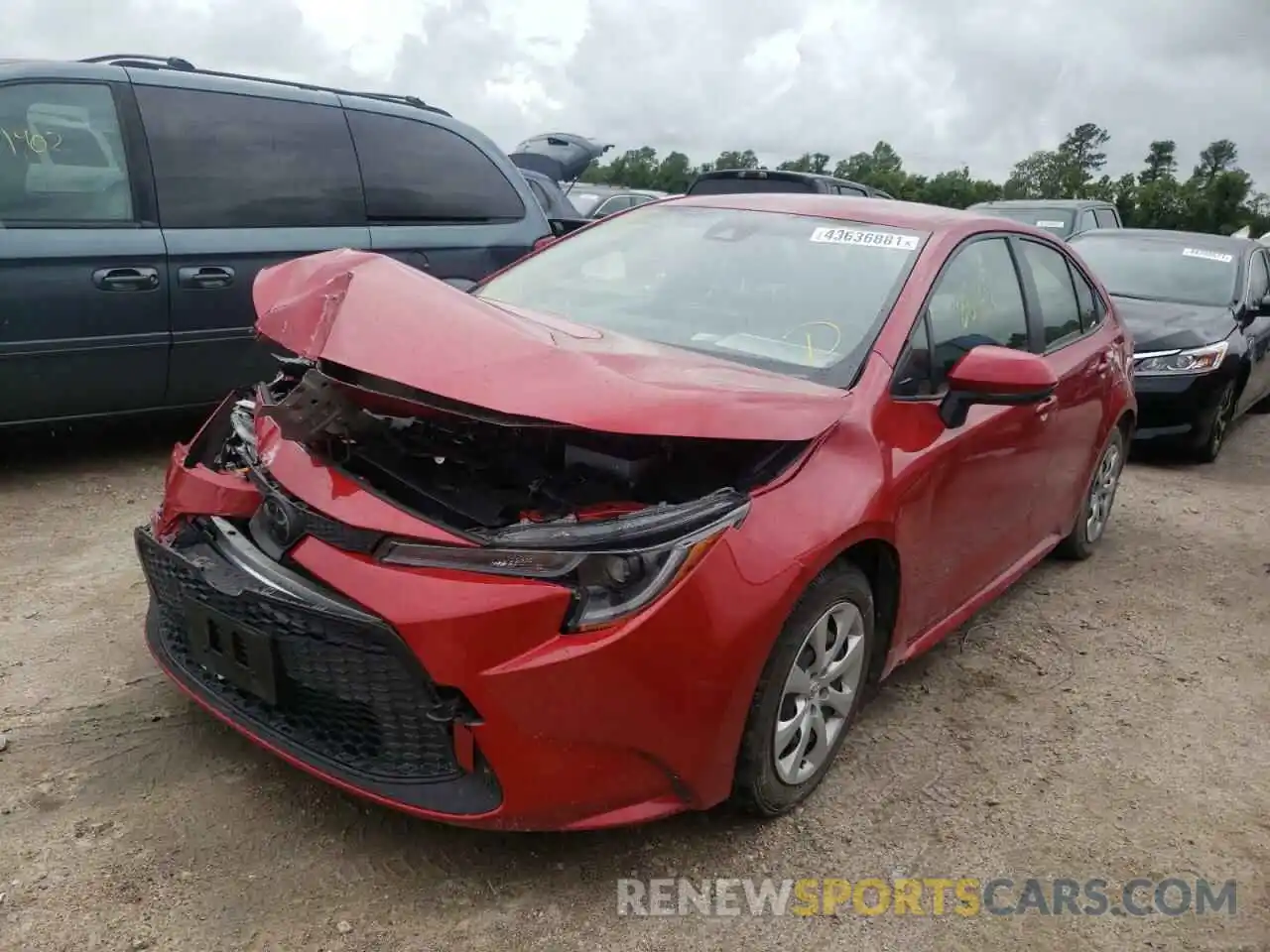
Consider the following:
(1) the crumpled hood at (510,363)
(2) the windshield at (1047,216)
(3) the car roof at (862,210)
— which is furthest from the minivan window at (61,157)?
(2) the windshield at (1047,216)

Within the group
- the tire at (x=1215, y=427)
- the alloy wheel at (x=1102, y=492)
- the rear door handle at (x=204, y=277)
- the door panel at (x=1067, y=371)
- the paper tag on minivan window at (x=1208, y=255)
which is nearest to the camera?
the door panel at (x=1067, y=371)

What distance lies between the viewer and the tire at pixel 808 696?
2422 millimetres

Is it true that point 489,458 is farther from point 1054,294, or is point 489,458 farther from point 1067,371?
point 1054,294

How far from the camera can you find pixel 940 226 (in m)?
3.38

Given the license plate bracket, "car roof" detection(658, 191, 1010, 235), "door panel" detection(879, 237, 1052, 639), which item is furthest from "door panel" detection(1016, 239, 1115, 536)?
the license plate bracket

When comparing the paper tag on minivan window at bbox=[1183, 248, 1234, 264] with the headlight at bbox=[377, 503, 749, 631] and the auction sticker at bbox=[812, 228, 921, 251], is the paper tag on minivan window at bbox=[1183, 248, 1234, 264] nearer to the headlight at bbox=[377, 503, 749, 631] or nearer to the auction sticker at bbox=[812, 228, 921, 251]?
the auction sticker at bbox=[812, 228, 921, 251]

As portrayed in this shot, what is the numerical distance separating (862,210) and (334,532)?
210cm

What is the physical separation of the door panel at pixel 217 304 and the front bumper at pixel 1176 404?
510 centimetres

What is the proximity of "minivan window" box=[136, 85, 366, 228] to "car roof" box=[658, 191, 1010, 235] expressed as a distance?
2157mm

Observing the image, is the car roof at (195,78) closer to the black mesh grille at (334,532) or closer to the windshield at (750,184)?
the black mesh grille at (334,532)

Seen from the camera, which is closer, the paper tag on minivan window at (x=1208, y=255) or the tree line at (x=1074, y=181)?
the paper tag on minivan window at (x=1208, y=255)

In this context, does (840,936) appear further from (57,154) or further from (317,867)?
(57,154)

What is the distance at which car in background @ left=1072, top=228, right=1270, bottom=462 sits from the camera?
6.66 metres

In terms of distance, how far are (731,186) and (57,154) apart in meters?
6.63
